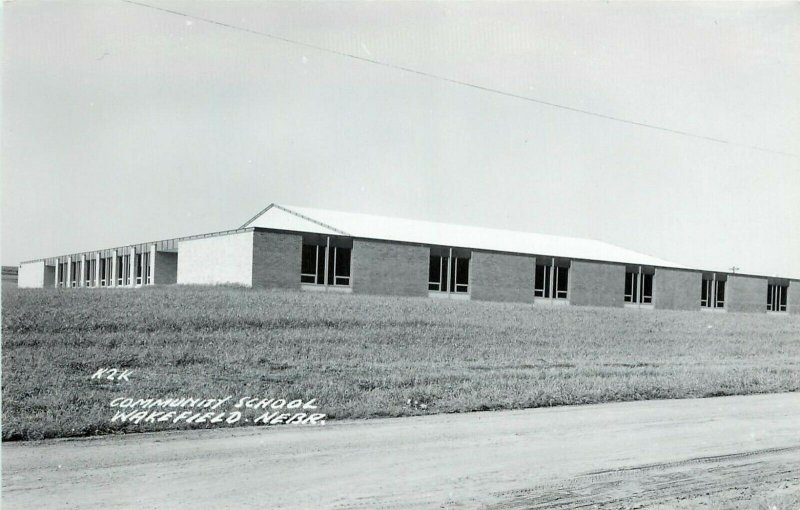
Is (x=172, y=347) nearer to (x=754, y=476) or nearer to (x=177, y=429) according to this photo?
(x=177, y=429)

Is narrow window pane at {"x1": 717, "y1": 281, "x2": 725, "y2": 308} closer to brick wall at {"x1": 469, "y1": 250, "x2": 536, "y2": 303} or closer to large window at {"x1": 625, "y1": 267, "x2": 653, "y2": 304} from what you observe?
large window at {"x1": 625, "y1": 267, "x2": 653, "y2": 304}

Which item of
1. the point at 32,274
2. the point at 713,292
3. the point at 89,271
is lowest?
the point at 32,274

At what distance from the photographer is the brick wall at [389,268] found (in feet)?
111

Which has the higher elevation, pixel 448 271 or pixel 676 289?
pixel 448 271

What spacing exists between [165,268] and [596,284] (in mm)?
24296

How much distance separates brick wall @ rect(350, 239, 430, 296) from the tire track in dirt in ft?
82.5

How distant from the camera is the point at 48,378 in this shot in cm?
1272

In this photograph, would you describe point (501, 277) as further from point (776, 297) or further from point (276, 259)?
point (776, 297)

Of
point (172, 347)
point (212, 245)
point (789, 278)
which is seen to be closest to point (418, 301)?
point (212, 245)

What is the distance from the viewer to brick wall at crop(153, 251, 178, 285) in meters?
38.5

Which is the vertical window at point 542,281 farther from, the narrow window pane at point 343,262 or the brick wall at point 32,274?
the brick wall at point 32,274

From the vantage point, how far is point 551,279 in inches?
1608

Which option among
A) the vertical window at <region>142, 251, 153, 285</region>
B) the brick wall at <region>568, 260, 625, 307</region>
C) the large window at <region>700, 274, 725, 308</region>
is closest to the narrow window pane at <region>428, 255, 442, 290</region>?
the brick wall at <region>568, 260, 625, 307</region>

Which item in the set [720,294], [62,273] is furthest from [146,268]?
[720,294]
